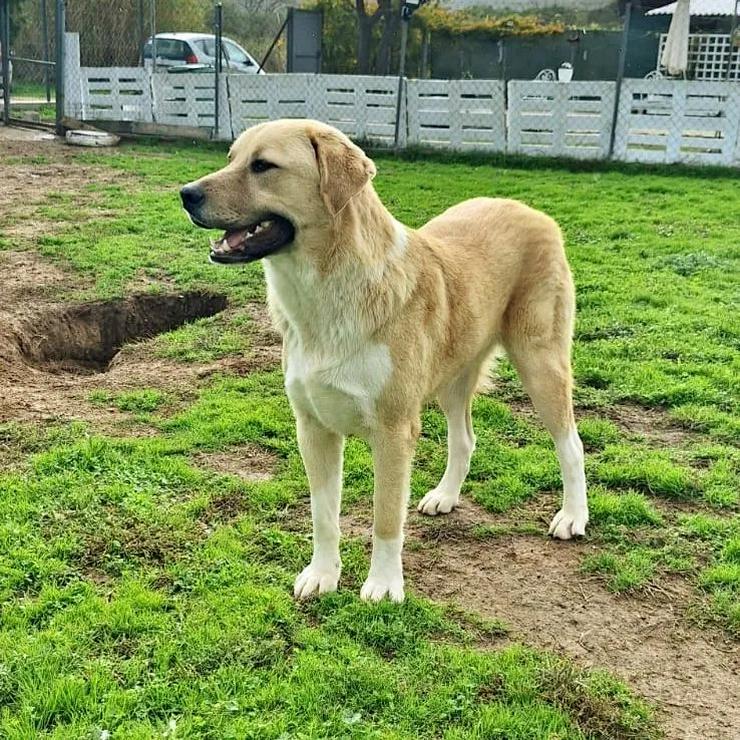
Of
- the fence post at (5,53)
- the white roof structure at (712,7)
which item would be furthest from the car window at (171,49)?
the white roof structure at (712,7)

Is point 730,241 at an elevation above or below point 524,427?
above

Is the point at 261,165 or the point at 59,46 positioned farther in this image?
the point at 59,46

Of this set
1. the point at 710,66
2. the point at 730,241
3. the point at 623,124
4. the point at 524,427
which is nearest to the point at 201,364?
the point at 524,427

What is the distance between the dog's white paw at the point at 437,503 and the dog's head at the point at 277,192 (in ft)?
5.79

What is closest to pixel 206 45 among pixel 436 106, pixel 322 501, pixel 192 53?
pixel 192 53

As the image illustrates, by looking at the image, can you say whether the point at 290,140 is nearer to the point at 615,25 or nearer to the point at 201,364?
the point at 201,364

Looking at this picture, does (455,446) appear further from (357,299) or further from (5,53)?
(5,53)

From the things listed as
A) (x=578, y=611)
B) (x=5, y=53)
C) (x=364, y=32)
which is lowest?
(x=578, y=611)

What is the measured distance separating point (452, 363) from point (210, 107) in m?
14.8

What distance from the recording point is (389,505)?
3482 mm

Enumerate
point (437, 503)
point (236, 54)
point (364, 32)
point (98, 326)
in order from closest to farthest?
point (437, 503) → point (98, 326) → point (364, 32) → point (236, 54)

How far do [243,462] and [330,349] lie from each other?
1757 millimetres

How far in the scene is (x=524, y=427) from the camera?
17.6 feet

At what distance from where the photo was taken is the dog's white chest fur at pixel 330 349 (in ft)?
10.7
